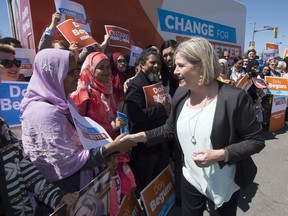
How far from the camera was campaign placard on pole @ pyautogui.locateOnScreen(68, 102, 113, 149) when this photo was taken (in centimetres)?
149

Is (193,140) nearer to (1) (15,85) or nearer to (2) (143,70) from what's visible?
(2) (143,70)

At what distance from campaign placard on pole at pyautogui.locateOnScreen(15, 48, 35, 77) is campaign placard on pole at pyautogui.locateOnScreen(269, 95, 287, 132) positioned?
564cm

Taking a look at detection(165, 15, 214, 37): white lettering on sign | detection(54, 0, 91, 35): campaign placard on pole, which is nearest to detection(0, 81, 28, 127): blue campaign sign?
detection(54, 0, 91, 35): campaign placard on pole

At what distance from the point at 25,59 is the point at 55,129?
1.92 metres

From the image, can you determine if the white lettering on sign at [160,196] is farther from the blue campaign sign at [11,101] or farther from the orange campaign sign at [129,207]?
the blue campaign sign at [11,101]

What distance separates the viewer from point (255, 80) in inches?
212

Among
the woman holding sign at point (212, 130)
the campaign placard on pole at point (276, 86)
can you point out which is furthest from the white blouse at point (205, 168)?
the campaign placard on pole at point (276, 86)

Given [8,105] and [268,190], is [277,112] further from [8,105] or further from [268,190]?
[8,105]

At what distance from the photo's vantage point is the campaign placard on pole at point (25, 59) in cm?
281

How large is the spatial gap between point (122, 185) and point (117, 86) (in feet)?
5.90

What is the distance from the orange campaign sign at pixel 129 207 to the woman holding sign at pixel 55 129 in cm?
61

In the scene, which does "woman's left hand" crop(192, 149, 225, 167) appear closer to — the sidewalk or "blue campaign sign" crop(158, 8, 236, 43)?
the sidewalk

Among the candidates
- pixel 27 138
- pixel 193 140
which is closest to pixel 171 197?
pixel 193 140

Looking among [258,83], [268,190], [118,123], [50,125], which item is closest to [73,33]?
[118,123]
